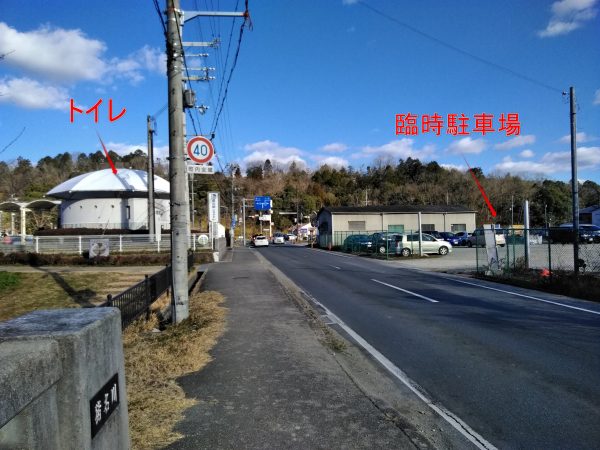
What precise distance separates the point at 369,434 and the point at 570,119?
16004 mm

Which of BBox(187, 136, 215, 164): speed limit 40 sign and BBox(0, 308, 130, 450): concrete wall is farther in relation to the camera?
BBox(187, 136, 215, 164): speed limit 40 sign

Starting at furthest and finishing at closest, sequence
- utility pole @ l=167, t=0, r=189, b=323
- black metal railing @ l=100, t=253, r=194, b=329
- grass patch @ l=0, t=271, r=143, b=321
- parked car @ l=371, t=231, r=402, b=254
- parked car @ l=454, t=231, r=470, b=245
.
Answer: parked car @ l=454, t=231, r=470, b=245 < parked car @ l=371, t=231, r=402, b=254 < grass patch @ l=0, t=271, r=143, b=321 < utility pole @ l=167, t=0, r=189, b=323 < black metal railing @ l=100, t=253, r=194, b=329

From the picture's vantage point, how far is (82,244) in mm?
32000

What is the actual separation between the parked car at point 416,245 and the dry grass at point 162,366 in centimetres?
2533

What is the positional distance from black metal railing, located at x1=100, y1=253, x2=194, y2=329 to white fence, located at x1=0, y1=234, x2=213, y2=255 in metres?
20.0

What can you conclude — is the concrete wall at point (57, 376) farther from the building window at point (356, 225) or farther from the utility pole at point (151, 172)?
the building window at point (356, 225)

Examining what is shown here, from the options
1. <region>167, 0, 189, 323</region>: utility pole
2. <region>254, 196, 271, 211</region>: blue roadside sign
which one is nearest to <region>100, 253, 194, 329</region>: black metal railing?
<region>167, 0, 189, 323</region>: utility pole

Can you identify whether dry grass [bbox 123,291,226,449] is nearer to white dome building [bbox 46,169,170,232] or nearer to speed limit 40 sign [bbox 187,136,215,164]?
speed limit 40 sign [bbox 187,136,215,164]

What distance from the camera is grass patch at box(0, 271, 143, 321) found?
14.8m

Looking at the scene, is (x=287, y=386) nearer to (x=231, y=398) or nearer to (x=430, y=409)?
(x=231, y=398)

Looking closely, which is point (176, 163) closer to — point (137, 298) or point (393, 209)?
point (137, 298)

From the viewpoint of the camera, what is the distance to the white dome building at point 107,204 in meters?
45.7

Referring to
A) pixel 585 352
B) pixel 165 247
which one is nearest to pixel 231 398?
pixel 585 352

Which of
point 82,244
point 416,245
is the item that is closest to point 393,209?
point 416,245
